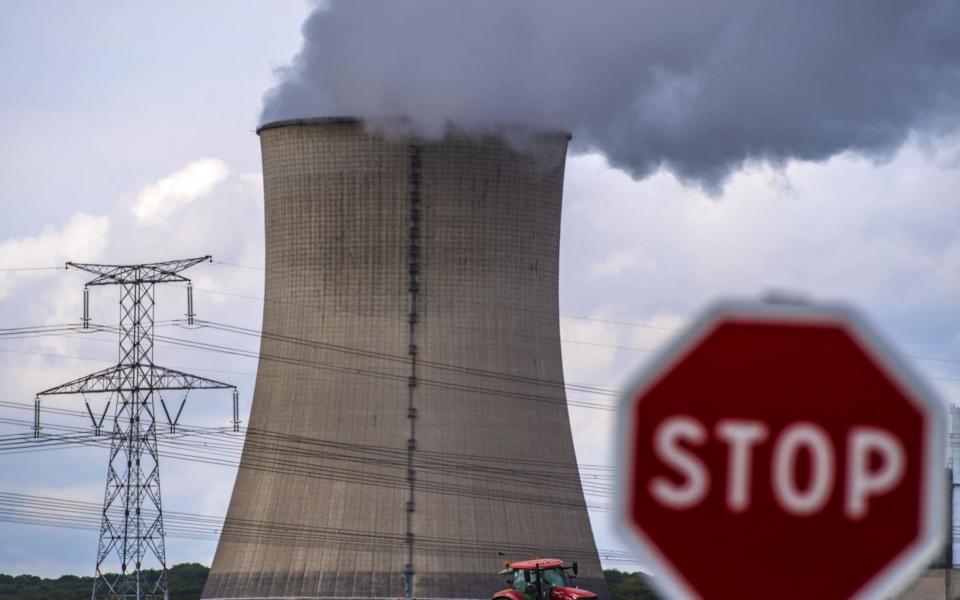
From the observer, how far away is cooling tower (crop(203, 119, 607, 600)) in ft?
88.8

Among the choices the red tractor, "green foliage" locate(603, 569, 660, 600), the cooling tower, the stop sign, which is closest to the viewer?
the stop sign

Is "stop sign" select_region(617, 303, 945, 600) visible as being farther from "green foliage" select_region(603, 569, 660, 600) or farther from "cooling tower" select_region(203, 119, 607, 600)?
"green foliage" select_region(603, 569, 660, 600)

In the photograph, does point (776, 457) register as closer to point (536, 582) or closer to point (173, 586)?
point (536, 582)

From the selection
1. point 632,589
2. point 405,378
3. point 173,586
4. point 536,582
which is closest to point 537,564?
point 536,582

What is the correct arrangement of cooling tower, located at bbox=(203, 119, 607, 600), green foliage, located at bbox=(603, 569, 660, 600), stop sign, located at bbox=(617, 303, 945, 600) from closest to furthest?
stop sign, located at bbox=(617, 303, 945, 600) → cooling tower, located at bbox=(203, 119, 607, 600) → green foliage, located at bbox=(603, 569, 660, 600)

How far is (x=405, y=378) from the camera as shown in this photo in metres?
27.7

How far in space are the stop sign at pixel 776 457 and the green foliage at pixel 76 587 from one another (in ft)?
143

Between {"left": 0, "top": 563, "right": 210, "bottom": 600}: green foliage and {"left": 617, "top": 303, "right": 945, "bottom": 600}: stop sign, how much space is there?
4352 centimetres

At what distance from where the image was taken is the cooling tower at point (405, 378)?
27.1 meters

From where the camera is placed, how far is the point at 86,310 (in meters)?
31.0

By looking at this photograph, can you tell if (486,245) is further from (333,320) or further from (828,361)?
(828,361)

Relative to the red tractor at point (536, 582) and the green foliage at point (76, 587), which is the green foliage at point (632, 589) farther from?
the red tractor at point (536, 582)

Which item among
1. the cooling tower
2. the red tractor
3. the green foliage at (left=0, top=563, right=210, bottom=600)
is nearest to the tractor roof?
the red tractor

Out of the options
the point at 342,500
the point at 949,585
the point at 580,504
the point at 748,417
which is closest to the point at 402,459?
the point at 342,500
